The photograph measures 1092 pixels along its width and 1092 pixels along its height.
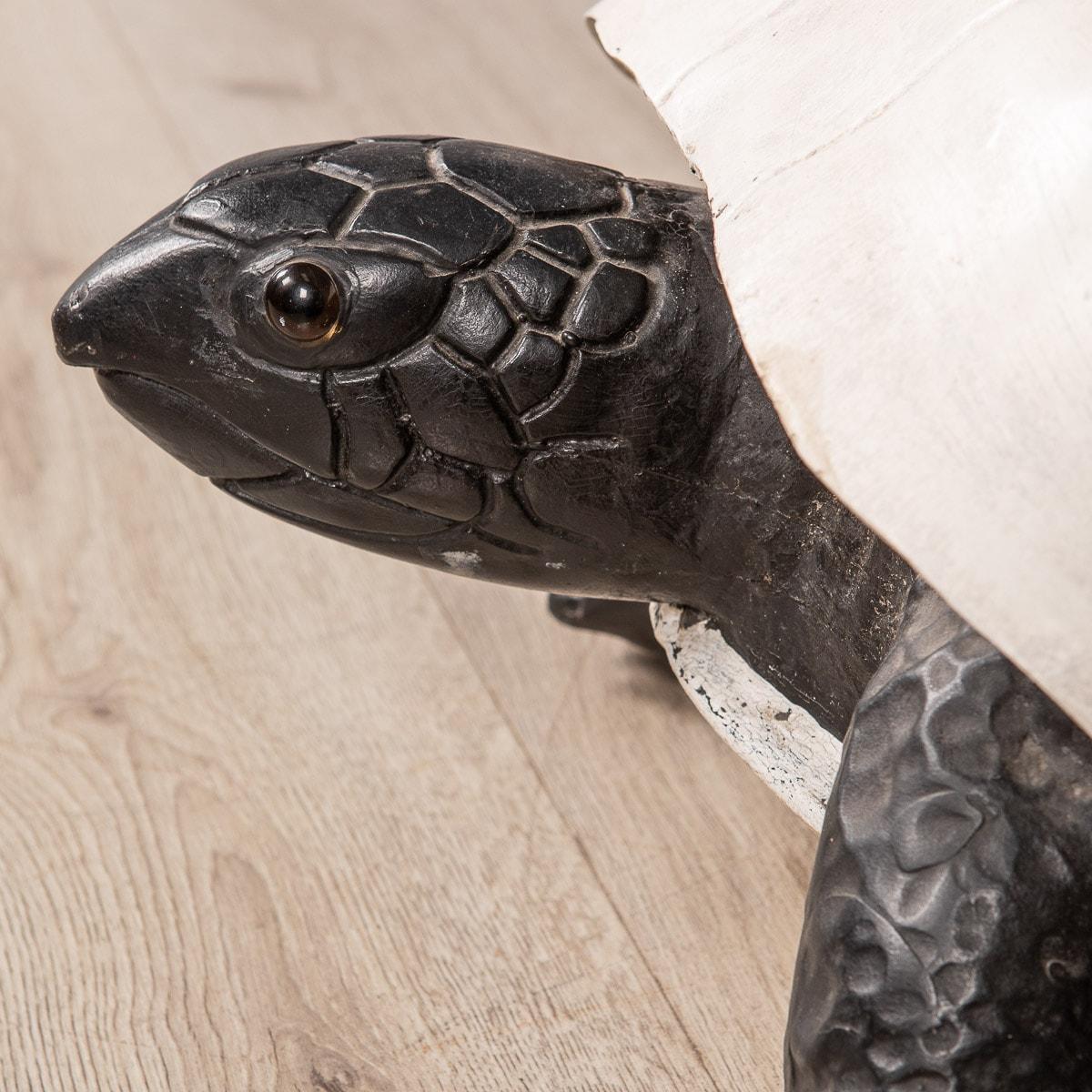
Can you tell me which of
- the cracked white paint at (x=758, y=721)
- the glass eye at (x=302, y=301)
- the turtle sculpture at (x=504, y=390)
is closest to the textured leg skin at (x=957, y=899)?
→ the turtle sculpture at (x=504, y=390)

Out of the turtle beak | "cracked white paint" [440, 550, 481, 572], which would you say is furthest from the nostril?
"cracked white paint" [440, 550, 481, 572]

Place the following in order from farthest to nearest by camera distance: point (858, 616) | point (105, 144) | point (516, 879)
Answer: point (105, 144)
point (516, 879)
point (858, 616)

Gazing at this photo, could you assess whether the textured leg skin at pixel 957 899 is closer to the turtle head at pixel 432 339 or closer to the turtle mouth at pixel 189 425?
the turtle head at pixel 432 339

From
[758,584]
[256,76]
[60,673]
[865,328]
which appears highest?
[865,328]

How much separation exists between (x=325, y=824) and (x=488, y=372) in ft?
0.98

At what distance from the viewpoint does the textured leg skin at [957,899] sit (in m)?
0.45

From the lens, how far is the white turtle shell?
16.9 inches

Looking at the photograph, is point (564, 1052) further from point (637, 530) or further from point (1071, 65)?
point (1071, 65)

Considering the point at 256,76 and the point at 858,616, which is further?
the point at 256,76

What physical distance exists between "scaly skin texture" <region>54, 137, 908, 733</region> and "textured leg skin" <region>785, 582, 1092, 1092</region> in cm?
9

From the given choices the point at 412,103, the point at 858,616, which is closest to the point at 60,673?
the point at 858,616

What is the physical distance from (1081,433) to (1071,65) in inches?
5.0

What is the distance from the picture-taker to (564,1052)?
63 cm

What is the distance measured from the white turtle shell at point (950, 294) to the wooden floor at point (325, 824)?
31cm
